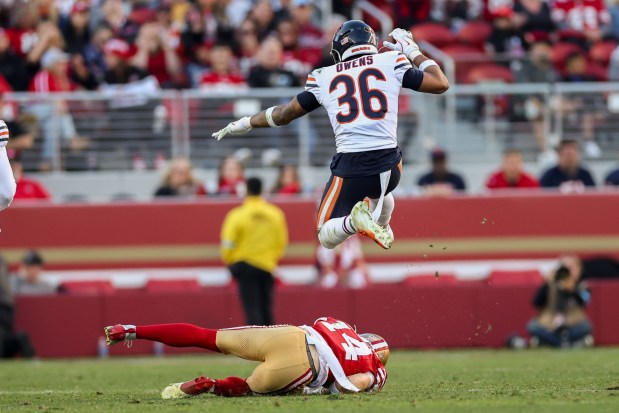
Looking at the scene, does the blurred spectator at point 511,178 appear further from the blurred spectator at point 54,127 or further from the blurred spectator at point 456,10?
the blurred spectator at point 54,127

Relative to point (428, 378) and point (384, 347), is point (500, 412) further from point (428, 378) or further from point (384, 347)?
point (428, 378)

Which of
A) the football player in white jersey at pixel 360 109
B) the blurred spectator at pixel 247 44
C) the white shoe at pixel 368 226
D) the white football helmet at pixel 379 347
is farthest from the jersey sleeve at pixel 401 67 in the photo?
the blurred spectator at pixel 247 44

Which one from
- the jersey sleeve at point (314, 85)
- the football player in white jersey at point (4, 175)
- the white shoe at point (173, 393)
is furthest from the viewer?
the jersey sleeve at point (314, 85)

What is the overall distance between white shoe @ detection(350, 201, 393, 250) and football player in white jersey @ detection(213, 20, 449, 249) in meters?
0.09

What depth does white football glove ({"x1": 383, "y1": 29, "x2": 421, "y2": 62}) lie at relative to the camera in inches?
439

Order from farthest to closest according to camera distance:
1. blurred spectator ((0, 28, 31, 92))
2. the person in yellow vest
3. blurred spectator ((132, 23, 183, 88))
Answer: blurred spectator ((132, 23, 183, 88)), blurred spectator ((0, 28, 31, 92)), the person in yellow vest

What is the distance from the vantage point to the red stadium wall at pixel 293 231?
19.0 metres

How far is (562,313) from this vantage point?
57.5ft

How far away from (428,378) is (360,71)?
2.86 m

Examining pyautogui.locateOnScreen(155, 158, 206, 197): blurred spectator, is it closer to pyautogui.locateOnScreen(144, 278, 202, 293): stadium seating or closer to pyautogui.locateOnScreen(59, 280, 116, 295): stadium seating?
pyautogui.locateOnScreen(144, 278, 202, 293): stadium seating

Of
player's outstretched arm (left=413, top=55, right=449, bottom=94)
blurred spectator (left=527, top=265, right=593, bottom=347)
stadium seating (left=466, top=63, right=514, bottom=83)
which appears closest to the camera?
player's outstretched arm (left=413, top=55, right=449, bottom=94)

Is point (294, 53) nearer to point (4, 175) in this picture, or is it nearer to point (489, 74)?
point (489, 74)

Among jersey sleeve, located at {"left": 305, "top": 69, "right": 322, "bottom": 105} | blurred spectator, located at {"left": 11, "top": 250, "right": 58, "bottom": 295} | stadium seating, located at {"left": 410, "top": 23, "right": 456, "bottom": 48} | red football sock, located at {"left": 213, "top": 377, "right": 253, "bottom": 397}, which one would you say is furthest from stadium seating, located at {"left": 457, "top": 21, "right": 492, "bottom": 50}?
red football sock, located at {"left": 213, "top": 377, "right": 253, "bottom": 397}

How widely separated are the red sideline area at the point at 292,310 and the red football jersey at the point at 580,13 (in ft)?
17.4
